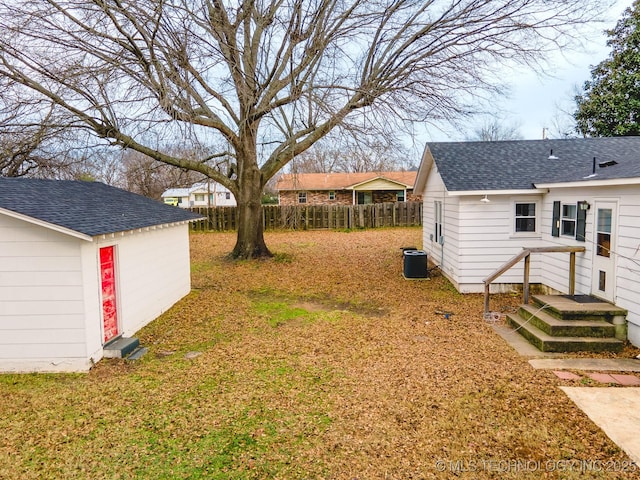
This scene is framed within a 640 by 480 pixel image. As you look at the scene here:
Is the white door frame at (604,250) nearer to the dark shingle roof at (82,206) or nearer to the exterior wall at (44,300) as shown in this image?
the dark shingle roof at (82,206)

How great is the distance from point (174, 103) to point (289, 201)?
23343 mm

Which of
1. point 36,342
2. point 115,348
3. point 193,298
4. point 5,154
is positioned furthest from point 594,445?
point 5,154

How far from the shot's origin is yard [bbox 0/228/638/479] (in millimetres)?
3535

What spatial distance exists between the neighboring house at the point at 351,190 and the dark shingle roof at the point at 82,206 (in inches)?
819

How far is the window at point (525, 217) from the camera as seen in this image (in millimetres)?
9398

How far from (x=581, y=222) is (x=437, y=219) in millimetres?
5099

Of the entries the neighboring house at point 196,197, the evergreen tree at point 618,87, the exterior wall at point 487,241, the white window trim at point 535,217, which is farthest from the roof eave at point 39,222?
the neighboring house at point 196,197

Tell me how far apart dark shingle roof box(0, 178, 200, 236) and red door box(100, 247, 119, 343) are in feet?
1.89

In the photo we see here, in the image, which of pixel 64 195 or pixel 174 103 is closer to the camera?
pixel 64 195

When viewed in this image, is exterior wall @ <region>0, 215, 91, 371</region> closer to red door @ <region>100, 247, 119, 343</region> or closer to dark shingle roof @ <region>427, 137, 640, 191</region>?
red door @ <region>100, 247, 119, 343</region>

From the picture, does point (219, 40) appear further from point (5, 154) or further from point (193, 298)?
point (5, 154)

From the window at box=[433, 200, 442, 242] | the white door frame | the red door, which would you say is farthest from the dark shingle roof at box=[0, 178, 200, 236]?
the white door frame

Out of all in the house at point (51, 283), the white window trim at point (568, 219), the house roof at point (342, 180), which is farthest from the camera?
the house roof at point (342, 180)

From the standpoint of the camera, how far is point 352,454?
12.0 feet
